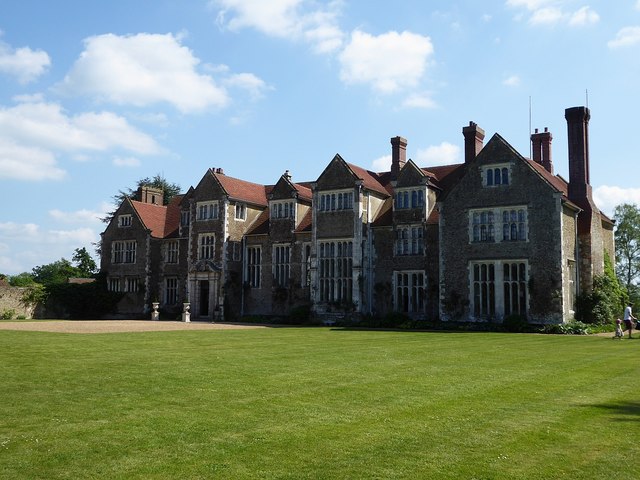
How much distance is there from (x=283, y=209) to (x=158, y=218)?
42.0 ft

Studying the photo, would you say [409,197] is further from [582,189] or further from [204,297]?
[204,297]

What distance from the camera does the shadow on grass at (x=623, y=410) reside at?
8539mm

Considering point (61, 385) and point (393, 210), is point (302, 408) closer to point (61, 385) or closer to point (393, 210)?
point (61, 385)

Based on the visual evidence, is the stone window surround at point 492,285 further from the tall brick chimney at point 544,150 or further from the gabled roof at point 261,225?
the gabled roof at point 261,225

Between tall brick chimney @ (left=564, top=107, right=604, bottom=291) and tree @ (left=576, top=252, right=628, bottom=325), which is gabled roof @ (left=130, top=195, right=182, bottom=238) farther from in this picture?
tree @ (left=576, top=252, right=628, bottom=325)

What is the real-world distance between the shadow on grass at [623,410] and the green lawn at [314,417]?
1.3 inches

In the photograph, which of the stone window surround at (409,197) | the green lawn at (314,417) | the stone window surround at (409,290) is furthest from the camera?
the stone window surround at (409,197)

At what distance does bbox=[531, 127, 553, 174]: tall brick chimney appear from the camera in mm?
37375

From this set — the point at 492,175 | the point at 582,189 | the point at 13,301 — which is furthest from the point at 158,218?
the point at 582,189

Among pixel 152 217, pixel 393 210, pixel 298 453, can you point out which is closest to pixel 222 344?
pixel 298 453

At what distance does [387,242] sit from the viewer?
119ft

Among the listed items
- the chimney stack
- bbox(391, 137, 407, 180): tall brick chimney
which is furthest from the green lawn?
bbox(391, 137, 407, 180): tall brick chimney

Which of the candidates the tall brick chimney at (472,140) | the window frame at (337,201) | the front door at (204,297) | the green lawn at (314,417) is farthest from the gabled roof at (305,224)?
the green lawn at (314,417)

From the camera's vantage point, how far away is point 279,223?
4041 cm
